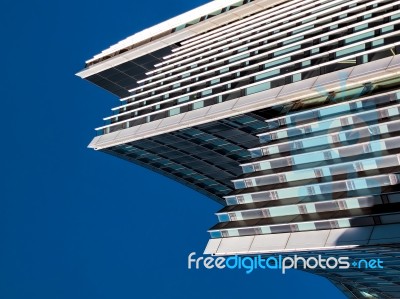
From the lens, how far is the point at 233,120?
252ft

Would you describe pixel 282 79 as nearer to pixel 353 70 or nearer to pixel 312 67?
pixel 312 67

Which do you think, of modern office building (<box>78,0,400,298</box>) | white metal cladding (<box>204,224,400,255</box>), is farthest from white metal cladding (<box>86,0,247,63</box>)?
white metal cladding (<box>204,224,400,255</box>)

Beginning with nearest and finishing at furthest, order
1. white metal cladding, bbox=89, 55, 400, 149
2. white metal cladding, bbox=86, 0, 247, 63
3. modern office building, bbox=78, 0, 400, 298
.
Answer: modern office building, bbox=78, 0, 400, 298 < white metal cladding, bbox=89, 55, 400, 149 < white metal cladding, bbox=86, 0, 247, 63

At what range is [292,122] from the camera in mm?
68500

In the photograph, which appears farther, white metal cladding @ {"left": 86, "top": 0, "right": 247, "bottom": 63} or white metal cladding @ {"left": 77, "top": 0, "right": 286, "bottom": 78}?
white metal cladding @ {"left": 86, "top": 0, "right": 247, "bottom": 63}

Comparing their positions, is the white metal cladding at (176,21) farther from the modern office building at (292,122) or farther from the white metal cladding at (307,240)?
the white metal cladding at (307,240)

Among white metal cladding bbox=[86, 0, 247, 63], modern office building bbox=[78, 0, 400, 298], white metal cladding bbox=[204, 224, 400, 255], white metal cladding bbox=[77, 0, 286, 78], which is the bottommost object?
white metal cladding bbox=[204, 224, 400, 255]

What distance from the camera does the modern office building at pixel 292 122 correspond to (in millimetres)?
59031

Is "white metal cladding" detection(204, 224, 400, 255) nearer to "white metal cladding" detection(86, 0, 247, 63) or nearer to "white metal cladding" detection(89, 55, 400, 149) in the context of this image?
"white metal cladding" detection(89, 55, 400, 149)

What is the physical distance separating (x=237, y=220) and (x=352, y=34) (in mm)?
18636

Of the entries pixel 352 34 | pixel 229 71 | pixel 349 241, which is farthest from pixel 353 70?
pixel 229 71

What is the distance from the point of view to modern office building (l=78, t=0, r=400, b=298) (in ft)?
194

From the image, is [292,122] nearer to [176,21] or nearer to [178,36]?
[178,36]

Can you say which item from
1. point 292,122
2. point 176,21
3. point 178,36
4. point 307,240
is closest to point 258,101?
point 292,122
